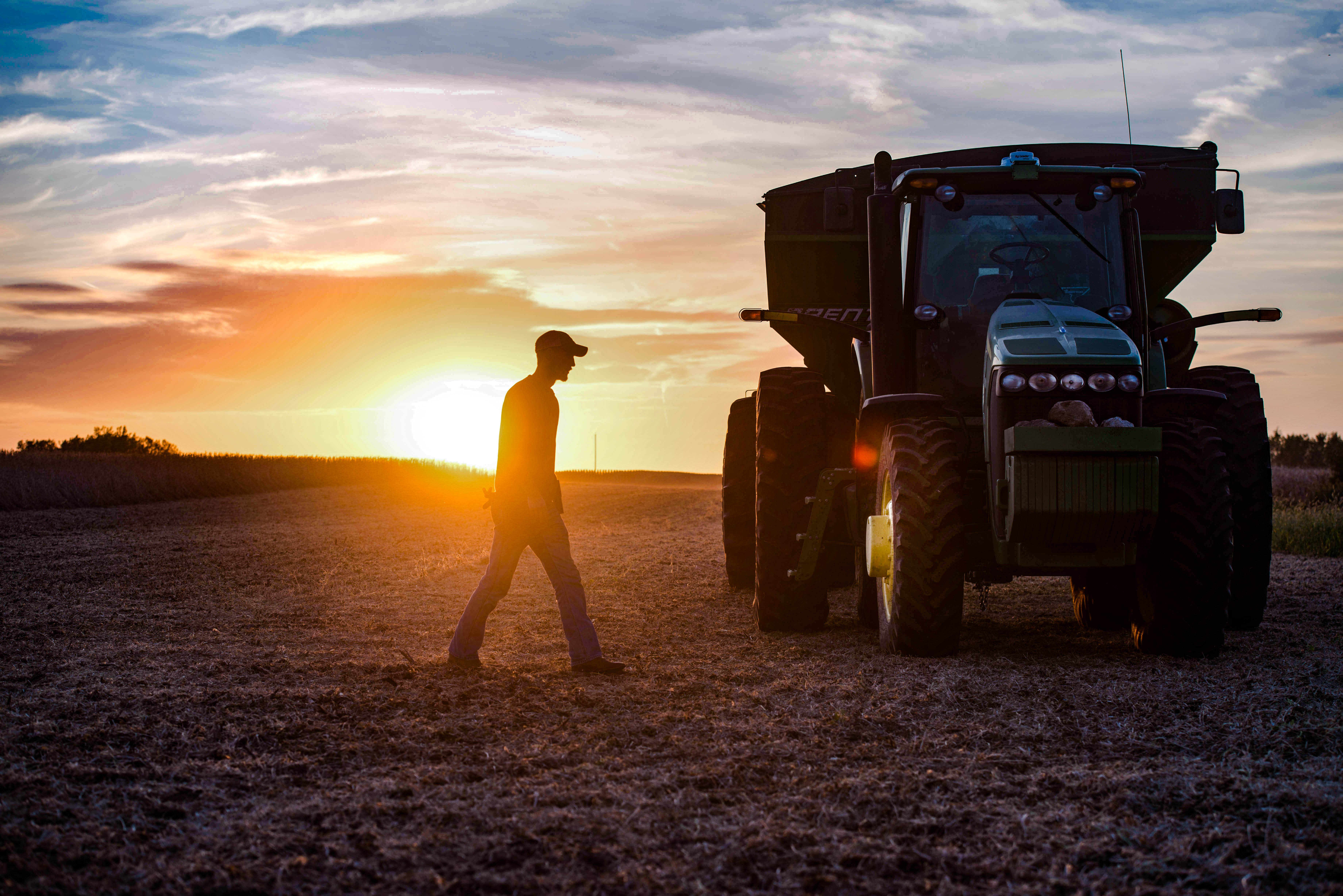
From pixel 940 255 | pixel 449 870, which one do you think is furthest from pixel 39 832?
pixel 940 255

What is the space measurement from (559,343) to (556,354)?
74 millimetres

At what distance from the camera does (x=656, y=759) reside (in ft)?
16.4

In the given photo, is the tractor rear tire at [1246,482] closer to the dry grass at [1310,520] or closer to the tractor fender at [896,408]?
the tractor fender at [896,408]

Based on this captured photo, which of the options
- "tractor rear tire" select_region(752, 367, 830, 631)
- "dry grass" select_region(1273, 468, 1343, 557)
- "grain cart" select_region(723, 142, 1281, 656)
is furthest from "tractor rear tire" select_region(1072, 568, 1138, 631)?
"dry grass" select_region(1273, 468, 1343, 557)

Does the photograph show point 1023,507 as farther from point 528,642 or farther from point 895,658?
point 528,642

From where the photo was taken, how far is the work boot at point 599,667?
6996 millimetres

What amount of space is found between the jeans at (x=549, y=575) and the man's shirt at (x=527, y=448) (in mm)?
118

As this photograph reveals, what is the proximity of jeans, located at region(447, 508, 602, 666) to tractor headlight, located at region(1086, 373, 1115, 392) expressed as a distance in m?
3.33

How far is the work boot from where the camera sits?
7.00 metres

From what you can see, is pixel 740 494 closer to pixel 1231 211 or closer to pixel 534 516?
pixel 534 516

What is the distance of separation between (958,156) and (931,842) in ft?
24.2

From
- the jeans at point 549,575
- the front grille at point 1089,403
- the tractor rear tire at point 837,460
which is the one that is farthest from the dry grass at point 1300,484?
the jeans at point 549,575

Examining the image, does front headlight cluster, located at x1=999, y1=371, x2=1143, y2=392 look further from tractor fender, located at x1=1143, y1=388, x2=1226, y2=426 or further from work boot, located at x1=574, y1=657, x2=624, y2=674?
work boot, located at x1=574, y1=657, x2=624, y2=674

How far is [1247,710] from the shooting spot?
5.78 metres
